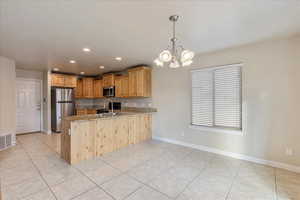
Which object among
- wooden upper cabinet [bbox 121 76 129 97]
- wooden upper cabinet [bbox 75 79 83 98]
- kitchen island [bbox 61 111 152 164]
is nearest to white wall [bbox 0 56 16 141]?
kitchen island [bbox 61 111 152 164]

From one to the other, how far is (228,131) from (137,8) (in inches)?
120

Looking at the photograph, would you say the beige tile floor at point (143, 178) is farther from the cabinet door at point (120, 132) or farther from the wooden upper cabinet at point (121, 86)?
the wooden upper cabinet at point (121, 86)

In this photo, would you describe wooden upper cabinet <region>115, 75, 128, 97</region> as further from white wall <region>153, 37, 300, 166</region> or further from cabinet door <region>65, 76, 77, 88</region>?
white wall <region>153, 37, 300, 166</region>

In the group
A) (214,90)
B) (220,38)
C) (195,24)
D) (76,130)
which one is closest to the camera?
(195,24)

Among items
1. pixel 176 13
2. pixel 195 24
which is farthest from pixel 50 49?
pixel 195 24

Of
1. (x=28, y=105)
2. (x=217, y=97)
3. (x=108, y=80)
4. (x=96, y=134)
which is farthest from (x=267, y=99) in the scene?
(x=28, y=105)

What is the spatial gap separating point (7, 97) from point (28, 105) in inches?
59.8

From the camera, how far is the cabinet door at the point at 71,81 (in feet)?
18.6

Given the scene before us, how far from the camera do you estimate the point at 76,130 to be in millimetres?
2803

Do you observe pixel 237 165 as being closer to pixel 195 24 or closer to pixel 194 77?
pixel 194 77

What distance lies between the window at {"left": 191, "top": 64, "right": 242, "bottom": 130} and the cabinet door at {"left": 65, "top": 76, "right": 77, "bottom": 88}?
192 inches

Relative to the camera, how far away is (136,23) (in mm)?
2059

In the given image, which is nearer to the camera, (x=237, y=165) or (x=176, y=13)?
(x=176, y=13)

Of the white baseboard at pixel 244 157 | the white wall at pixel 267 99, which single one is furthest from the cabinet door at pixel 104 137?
the white wall at pixel 267 99
